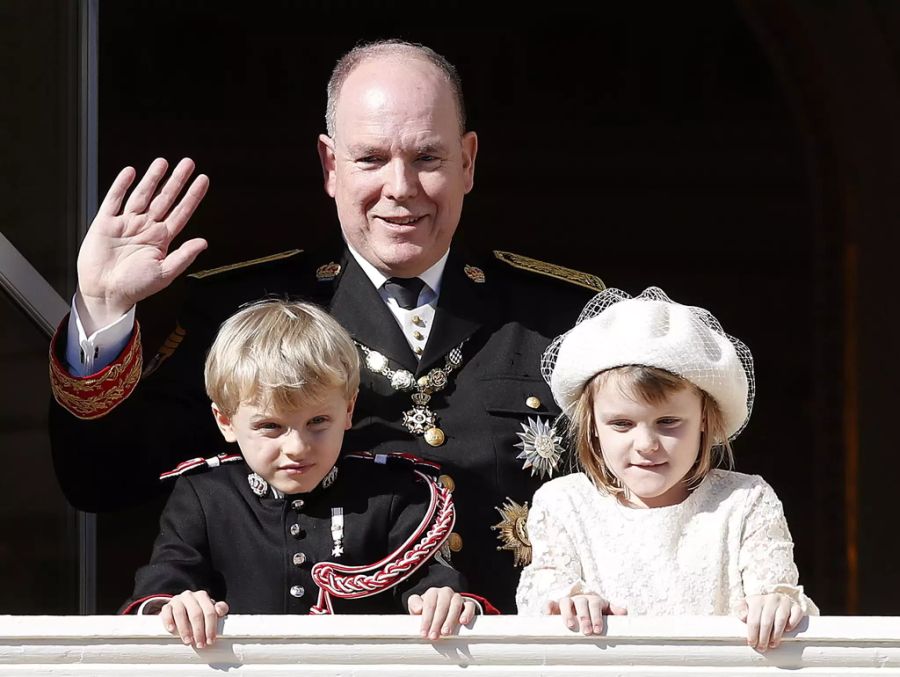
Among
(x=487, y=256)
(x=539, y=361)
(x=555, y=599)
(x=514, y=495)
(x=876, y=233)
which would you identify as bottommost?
(x=555, y=599)

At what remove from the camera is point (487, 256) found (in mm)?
3449

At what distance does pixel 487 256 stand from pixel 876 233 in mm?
2032

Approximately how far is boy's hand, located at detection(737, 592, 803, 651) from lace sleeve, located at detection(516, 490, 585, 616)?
26 cm

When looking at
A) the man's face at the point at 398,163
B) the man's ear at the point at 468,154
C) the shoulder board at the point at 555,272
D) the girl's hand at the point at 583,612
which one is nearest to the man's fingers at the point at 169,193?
the man's face at the point at 398,163

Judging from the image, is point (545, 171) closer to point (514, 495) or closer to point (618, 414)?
point (514, 495)

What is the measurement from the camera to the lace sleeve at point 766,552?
2490 millimetres

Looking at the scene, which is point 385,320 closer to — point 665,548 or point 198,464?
point 198,464

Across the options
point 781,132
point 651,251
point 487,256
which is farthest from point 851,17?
point 487,256

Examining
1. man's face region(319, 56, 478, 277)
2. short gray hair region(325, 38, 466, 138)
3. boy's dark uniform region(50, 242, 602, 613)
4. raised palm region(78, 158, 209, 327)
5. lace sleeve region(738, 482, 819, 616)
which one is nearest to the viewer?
lace sleeve region(738, 482, 819, 616)

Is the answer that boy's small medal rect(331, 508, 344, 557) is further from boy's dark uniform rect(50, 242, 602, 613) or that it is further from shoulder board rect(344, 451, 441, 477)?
boy's dark uniform rect(50, 242, 602, 613)

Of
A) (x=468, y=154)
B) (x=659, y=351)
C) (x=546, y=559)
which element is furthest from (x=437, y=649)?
(x=468, y=154)

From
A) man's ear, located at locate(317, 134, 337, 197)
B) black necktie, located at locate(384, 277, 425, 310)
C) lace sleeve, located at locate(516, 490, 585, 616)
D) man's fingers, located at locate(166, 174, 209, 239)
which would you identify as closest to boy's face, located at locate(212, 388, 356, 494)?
lace sleeve, located at locate(516, 490, 585, 616)

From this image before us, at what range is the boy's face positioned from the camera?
263cm

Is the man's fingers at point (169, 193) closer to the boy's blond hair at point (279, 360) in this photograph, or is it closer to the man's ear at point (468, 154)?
the boy's blond hair at point (279, 360)
